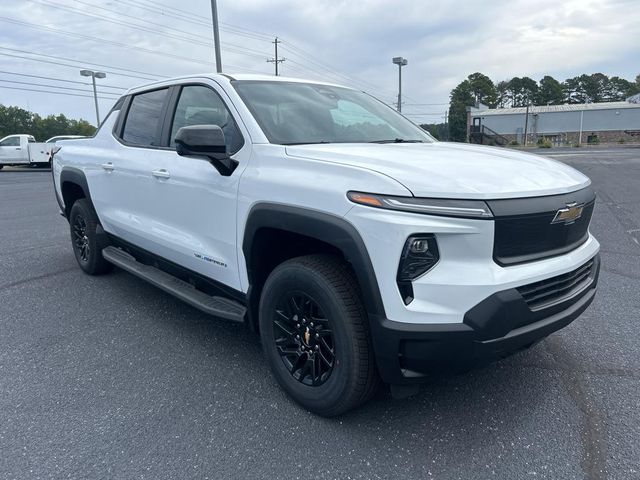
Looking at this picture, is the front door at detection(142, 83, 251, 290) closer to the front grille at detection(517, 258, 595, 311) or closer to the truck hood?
the truck hood

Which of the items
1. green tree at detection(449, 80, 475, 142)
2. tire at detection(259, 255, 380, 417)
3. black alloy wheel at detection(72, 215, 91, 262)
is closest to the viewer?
tire at detection(259, 255, 380, 417)

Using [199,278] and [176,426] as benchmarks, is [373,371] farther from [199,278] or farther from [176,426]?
[199,278]

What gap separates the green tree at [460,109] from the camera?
70512 millimetres

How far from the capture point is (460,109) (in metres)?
81.3

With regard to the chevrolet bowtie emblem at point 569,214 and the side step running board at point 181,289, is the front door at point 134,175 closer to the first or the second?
the side step running board at point 181,289

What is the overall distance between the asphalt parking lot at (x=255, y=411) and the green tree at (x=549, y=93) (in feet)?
364

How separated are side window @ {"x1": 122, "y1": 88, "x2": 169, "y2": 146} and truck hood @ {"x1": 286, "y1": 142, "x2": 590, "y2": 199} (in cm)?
167

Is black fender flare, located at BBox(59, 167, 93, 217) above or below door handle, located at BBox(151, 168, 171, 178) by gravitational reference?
below

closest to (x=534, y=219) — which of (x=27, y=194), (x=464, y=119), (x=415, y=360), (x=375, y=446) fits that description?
(x=415, y=360)

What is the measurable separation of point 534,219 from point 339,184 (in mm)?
923

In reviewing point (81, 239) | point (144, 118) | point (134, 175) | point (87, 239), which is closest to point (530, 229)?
point (134, 175)

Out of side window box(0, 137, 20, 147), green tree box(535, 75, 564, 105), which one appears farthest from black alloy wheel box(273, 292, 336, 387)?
green tree box(535, 75, 564, 105)

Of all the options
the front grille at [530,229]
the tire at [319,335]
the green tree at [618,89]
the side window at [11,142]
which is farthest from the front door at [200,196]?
the green tree at [618,89]

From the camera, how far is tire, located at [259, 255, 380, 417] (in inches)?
95.2
